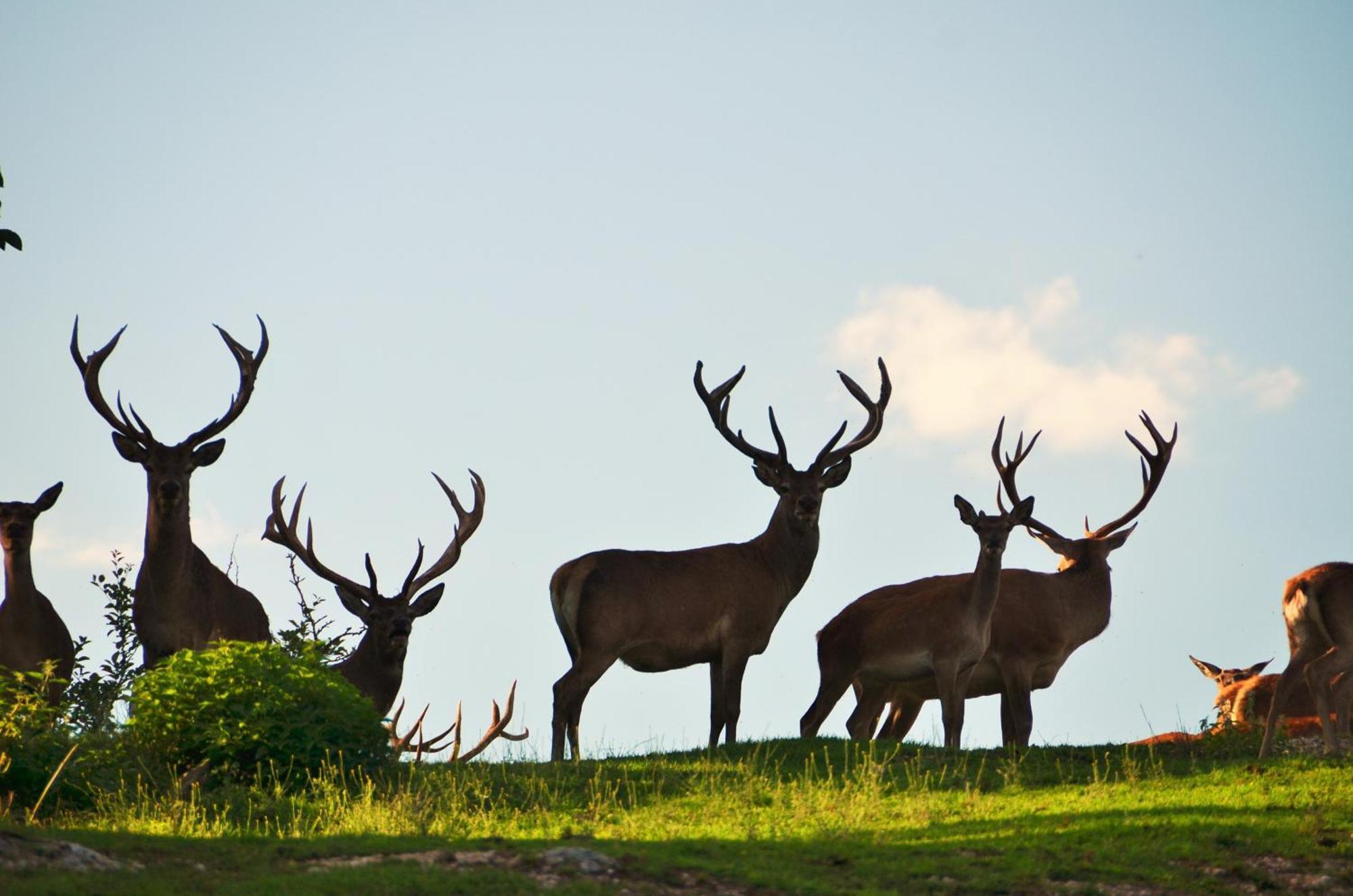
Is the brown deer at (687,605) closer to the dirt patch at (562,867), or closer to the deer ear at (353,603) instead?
the deer ear at (353,603)

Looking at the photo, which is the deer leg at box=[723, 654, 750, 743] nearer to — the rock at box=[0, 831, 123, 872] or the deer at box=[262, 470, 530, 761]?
the deer at box=[262, 470, 530, 761]

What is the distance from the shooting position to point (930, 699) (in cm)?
1752

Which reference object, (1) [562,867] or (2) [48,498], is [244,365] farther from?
(1) [562,867]

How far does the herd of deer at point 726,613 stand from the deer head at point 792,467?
0.02 meters

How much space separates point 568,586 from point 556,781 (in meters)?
2.97

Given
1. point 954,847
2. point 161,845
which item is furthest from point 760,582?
point 161,845

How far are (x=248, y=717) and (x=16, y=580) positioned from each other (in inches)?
128

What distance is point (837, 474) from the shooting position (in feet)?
57.2

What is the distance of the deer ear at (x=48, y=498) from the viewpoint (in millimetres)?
15797

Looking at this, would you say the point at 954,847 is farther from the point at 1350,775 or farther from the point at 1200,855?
the point at 1350,775

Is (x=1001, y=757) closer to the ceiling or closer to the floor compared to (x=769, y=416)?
closer to the floor

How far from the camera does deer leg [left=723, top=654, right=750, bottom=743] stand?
15883mm

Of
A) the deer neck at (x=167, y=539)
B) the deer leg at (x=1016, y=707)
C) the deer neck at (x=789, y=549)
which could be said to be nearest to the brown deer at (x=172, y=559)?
the deer neck at (x=167, y=539)

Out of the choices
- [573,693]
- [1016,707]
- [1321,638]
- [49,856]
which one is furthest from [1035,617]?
[49,856]
